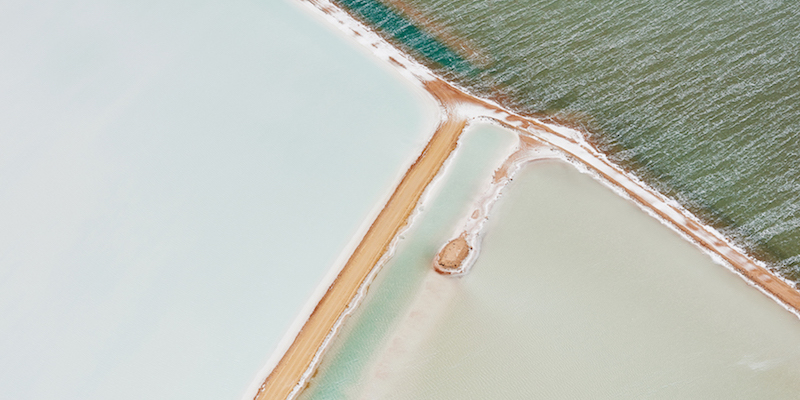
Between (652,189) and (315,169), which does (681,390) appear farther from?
(315,169)

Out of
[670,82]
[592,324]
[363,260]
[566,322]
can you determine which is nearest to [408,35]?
[363,260]

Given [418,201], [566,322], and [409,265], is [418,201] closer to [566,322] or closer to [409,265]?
[409,265]

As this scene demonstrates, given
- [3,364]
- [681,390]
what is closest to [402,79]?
[681,390]

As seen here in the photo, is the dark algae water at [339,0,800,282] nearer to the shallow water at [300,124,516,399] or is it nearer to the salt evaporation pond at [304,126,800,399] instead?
the salt evaporation pond at [304,126,800,399]

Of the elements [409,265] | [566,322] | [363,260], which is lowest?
[363,260]

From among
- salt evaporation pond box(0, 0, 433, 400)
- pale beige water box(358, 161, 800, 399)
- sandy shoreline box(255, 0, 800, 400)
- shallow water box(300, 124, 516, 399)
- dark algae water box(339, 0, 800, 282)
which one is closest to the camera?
pale beige water box(358, 161, 800, 399)

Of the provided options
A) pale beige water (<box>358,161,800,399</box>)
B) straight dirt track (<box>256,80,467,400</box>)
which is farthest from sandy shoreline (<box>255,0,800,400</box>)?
pale beige water (<box>358,161,800,399</box>)

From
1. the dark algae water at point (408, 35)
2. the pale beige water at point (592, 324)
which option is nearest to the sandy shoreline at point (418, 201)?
the pale beige water at point (592, 324)
